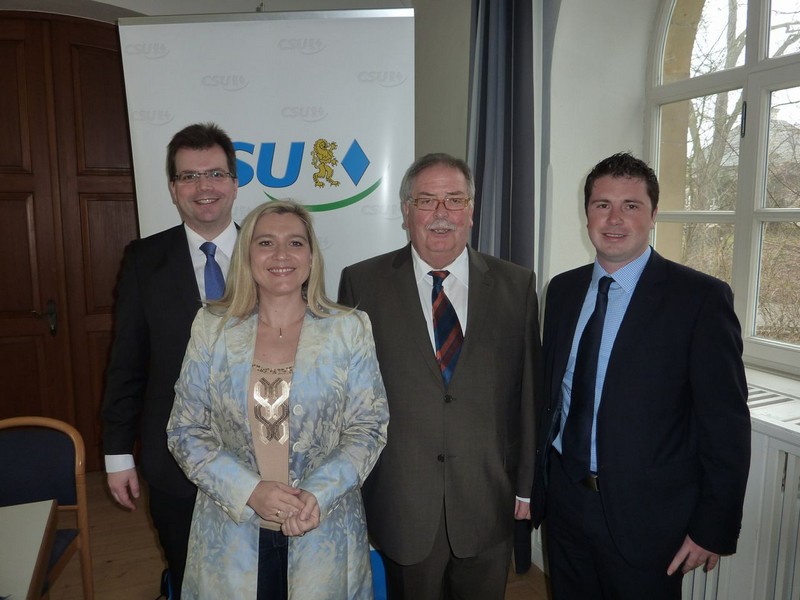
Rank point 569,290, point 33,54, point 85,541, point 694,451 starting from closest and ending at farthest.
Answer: point 694,451 < point 569,290 < point 85,541 < point 33,54

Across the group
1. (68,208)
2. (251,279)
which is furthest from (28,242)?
(251,279)

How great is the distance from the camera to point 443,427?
1.60 meters

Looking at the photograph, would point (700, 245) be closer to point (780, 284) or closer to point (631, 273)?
point (780, 284)

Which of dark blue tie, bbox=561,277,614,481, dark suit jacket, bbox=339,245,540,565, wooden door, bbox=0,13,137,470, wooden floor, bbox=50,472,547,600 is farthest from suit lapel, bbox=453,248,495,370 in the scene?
wooden door, bbox=0,13,137,470

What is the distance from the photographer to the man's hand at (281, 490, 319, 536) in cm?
133

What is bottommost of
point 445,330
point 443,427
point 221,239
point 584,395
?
point 443,427

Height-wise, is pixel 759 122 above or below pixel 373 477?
above

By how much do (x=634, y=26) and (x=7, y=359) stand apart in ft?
12.5

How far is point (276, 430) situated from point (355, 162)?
4.61ft

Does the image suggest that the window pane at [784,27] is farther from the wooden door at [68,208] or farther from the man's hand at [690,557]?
the wooden door at [68,208]

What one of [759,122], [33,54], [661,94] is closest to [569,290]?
[759,122]

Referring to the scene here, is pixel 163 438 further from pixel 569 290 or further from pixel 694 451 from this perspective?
pixel 694 451

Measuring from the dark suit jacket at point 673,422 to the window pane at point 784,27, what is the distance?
3.85 ft

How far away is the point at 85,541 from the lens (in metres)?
2.05
